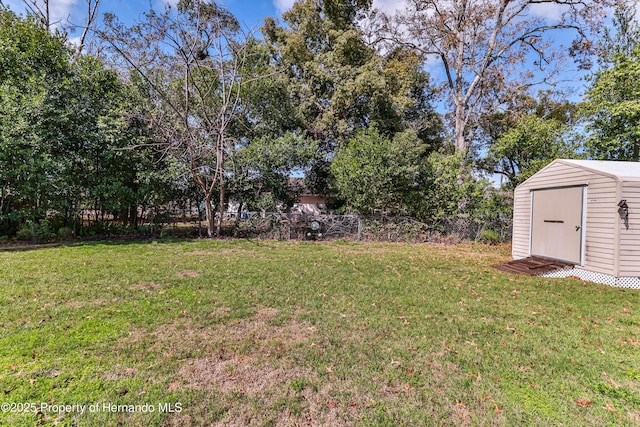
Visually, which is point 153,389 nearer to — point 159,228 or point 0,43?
point 159,228

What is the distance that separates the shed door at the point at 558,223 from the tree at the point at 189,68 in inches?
360

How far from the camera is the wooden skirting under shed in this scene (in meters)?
6.03

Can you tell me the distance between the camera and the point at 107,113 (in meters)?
9.35

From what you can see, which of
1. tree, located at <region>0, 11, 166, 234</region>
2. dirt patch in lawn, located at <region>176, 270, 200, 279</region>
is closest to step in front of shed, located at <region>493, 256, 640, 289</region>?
dirt patch in lawn, located at <region>176, 270, 200, 279</region>

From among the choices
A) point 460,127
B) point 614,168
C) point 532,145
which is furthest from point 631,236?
point 460,127

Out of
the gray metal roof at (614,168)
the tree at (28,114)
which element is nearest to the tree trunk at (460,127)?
the gray metal roof at (614,168)

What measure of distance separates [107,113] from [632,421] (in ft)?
41.6

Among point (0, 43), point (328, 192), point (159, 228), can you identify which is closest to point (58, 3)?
point (0, 43)

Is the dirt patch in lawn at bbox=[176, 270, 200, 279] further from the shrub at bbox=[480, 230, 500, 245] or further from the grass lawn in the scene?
the shrub at bbox=[480, 230, 500, 245]

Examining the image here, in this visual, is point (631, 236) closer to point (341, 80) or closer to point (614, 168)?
point (614, 168)

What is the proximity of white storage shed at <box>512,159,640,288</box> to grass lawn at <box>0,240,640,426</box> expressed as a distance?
1.97ft

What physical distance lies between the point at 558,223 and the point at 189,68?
1089cm

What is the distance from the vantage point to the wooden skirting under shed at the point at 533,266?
6031 millimetres

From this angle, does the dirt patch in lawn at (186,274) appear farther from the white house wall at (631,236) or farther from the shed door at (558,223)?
the white house wall at (631,236)
